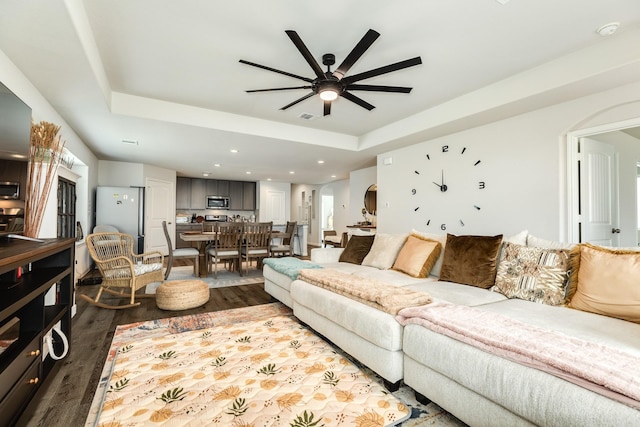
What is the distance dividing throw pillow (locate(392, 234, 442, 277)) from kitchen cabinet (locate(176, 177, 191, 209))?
7570 mm

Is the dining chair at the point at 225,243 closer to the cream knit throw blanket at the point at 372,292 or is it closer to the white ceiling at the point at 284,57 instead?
the white ceiling at the point at 284,57

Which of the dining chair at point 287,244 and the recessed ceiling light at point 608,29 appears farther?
the dining chair at point 287,244

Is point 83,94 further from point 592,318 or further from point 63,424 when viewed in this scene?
point 592,318

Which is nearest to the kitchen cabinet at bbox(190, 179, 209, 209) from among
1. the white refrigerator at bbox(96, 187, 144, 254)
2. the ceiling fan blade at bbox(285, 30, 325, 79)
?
the white refrigerator at bbox(96, 187, 144, 254)

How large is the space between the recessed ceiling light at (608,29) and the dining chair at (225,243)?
4758mm

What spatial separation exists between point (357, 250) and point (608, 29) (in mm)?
3006

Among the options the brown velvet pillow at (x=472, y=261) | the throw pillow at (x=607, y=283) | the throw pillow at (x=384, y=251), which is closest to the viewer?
the throw pillow at (x=607, y=283)

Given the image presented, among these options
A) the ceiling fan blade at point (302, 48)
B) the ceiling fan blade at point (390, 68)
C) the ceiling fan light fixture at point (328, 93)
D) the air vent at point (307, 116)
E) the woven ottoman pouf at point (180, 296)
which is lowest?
the woven ottoman pouf at point (180, 296)

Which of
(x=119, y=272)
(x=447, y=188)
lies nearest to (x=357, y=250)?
(x=447, y=188)

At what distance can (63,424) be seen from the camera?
1488mm

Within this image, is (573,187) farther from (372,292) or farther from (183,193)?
(183,193)

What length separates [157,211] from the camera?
7.39m

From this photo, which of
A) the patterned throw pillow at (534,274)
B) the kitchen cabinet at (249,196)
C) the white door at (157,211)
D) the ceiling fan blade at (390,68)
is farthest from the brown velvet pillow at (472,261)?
the kitchen cabinet at (249,196)

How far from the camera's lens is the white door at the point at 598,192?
10.4ft
